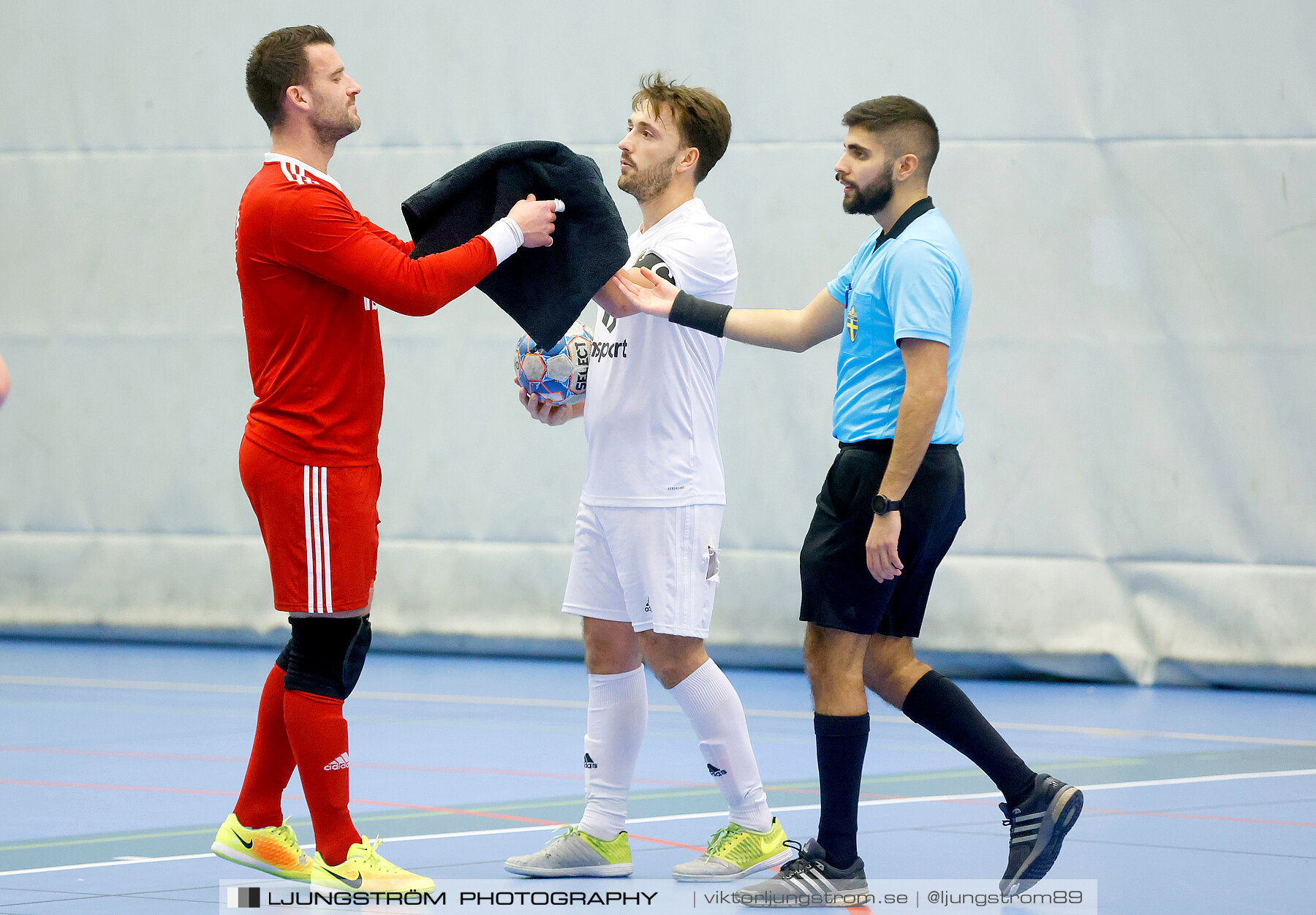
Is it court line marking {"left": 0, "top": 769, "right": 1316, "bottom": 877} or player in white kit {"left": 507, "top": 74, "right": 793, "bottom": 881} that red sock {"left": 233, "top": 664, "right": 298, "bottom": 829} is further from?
player in white kit {"left": 507, "top": 74, "right": 793, "bottom": 881}

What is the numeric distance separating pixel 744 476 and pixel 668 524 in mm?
4698

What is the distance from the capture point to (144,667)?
9.21 meters

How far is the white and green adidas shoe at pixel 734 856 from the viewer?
14.5 ft

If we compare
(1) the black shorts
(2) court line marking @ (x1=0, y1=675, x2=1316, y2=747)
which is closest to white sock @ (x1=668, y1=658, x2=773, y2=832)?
(1) the black shorts

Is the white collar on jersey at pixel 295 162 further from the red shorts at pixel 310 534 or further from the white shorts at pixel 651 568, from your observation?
the white shorts at pixel 651 568

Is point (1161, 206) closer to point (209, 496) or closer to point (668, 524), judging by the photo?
point (668, 524)

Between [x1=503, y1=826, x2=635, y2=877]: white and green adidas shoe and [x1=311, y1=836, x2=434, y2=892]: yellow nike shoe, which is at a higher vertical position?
[x1=311, y1=836, x2=434, y2=892]: yellow nike shoe

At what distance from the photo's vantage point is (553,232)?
427 cm

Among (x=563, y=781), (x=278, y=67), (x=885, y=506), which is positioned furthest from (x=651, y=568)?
(x=563, y=781)

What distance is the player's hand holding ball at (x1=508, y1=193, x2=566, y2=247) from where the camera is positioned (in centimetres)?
417

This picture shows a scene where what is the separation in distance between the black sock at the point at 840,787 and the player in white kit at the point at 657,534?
0.36m

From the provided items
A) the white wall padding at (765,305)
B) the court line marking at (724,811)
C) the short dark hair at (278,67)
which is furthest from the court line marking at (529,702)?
the short dark hair at (278,67)

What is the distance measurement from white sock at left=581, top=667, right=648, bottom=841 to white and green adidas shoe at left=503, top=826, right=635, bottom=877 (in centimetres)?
4

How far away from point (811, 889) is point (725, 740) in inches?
21.2
